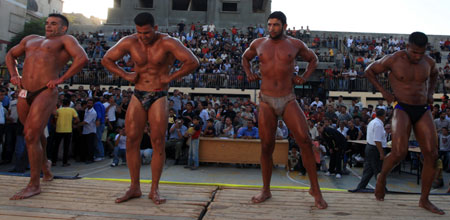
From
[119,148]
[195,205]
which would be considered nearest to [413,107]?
[195,205]

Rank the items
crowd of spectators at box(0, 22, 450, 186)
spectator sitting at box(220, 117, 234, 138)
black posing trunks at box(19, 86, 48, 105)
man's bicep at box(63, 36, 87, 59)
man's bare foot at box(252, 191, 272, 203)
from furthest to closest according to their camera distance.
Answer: spectator sitting at box(220, 117, 234, 138) → crowd of spectators at box(0, 22, 450, 186) → man's bicep at box(63, 36, 87, 59) → black posing trunks at box(19, 86, 48, 105) → man's bare foot at box(252, 191, 272, 203)

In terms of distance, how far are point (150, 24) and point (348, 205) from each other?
3.29 meters

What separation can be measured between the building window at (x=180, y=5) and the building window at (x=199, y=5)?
65 cm

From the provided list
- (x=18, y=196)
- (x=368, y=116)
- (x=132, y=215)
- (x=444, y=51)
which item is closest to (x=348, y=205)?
(x=132, y=215)

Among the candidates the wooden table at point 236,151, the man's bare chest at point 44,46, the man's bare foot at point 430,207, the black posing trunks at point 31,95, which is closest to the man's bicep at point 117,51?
the man's bare chest at point 44,46

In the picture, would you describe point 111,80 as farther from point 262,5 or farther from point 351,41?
point 262,5

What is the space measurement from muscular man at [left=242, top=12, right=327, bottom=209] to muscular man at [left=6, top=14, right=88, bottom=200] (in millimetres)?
2478

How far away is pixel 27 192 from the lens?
4051 millimetres

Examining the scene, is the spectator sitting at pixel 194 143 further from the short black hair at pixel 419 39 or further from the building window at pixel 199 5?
the building window at pixel 199 5

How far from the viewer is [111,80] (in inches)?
805

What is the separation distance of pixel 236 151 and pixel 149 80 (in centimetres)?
668

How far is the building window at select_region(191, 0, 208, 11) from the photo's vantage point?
3625cm

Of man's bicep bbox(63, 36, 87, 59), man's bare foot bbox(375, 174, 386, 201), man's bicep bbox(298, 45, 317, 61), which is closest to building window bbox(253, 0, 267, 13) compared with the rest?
man's bicep bbox(298, 45, 317, 61)

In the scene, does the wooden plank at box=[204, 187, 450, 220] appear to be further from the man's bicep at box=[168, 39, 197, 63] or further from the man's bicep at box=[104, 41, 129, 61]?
the man's bicep at box=[104, 41, 129, 61]
